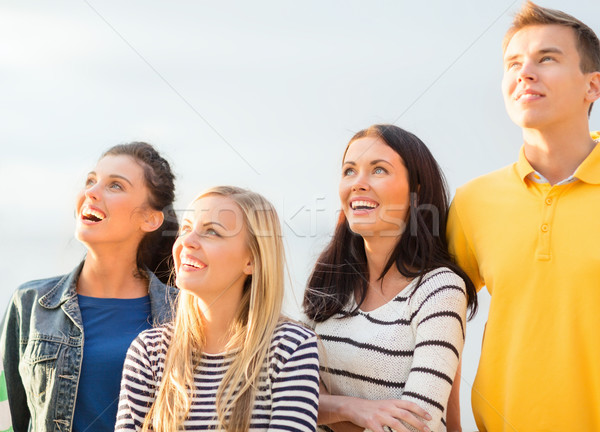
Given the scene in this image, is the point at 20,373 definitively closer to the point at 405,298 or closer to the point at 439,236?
the point at 405,298

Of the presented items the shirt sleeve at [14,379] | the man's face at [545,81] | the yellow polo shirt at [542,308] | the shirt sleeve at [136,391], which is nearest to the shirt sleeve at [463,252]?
the yellow polo shirt at [542,308]

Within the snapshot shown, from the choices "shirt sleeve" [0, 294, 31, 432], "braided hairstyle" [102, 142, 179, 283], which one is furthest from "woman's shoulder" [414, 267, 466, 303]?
"shirt sleeve" [0, 294, 31, 432]

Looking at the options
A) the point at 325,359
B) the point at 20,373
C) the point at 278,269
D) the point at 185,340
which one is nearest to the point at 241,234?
the point at 278,269

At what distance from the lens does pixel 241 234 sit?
303cm

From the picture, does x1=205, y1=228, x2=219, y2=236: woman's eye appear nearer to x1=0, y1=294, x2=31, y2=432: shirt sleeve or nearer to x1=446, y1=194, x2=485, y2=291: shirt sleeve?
x1=446, y1=194, x2=485, y2=291: shirt sleeve

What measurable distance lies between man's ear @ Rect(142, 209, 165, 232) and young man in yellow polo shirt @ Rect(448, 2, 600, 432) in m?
1.73

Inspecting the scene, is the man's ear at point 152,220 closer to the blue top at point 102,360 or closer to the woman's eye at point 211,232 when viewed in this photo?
the blue top at point 102,360

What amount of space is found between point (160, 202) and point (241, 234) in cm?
104

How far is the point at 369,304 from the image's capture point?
324 centimetres

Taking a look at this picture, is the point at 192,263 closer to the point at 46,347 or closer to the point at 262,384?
the point at 262,384

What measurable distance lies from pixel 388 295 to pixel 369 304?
4.4 inches

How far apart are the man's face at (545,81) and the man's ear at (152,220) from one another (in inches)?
82.6

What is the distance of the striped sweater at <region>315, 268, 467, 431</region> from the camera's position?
2.82 m

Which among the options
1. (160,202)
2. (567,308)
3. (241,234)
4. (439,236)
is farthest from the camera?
(160,202)
